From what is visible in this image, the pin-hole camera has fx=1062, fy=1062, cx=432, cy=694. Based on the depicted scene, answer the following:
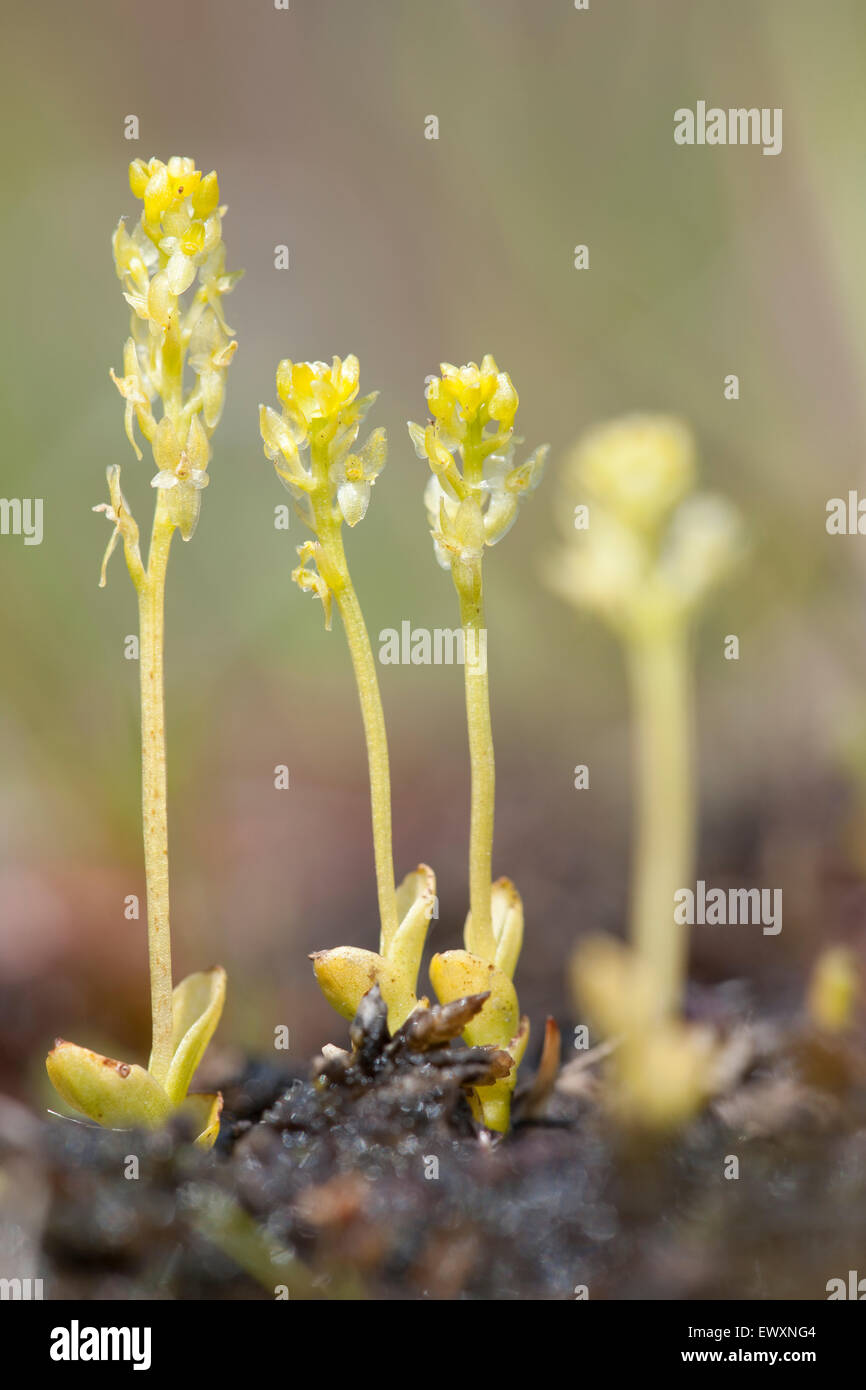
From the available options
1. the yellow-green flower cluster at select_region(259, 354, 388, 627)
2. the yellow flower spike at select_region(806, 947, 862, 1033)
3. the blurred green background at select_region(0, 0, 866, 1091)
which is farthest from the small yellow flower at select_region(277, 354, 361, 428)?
the blurred green background at select_region(0, 0, 866, 1091)

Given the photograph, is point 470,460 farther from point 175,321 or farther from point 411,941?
point 411,941

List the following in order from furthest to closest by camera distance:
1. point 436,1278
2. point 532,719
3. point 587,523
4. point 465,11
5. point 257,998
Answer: point 465,11
point 532,719
point 257,998
point 587,523
point 436,1278

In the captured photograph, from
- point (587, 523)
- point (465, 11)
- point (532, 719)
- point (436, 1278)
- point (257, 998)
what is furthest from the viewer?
point (465, 11)

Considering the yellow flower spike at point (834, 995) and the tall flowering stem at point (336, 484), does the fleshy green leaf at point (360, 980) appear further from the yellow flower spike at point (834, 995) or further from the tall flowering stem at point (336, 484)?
the yellow flower spike at point (834, 995)

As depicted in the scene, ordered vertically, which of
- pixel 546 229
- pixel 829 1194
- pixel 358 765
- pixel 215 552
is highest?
pixel 546 229
